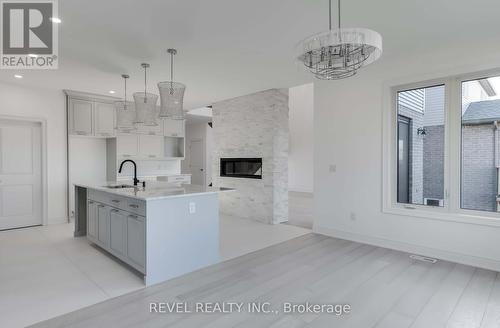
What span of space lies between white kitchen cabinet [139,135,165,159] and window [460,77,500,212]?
5.88 meters

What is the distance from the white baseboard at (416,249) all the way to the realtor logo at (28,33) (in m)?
4.44

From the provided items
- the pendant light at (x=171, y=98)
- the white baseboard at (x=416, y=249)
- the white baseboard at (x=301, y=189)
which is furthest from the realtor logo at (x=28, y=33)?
the white baseboard at (x=301, y=189)

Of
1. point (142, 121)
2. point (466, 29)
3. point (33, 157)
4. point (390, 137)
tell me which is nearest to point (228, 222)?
point (142, 121)

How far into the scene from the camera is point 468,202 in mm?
3428

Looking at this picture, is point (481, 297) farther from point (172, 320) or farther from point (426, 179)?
point (172, 320)

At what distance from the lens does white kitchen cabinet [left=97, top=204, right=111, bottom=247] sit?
3.46 meters

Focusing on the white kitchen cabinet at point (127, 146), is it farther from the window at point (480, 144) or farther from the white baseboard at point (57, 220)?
the window at point (480, 144)

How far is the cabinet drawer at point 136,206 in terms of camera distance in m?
2.75

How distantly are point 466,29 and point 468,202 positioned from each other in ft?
6.64

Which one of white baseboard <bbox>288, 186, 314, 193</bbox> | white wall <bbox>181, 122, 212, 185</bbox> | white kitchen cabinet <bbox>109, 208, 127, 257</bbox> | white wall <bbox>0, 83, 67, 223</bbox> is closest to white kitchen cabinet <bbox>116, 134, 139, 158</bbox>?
white wall <bbox>0, 83, 67, 223</bbox>

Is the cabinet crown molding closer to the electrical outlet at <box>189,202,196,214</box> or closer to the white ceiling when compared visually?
the white ceiling

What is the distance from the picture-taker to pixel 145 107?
387 centimetres

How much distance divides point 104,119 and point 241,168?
3.05 m

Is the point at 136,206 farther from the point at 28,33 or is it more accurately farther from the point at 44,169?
the point at 44,169
